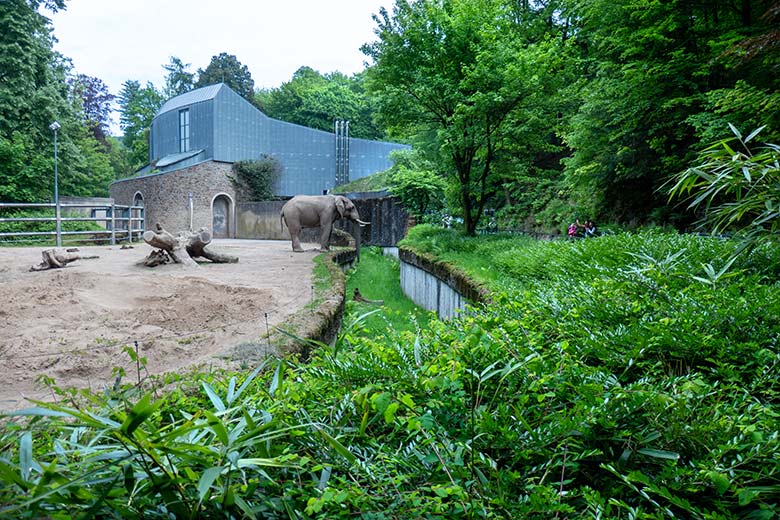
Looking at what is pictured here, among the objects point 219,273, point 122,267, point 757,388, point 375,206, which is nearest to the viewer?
point 757,388

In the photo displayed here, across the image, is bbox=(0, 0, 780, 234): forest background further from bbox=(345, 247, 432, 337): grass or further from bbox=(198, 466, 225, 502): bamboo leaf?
bbox=(198, 466, 225, 502): bamboo leaf

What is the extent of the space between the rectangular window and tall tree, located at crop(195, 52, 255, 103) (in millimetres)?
17052

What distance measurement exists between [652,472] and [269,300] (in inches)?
181

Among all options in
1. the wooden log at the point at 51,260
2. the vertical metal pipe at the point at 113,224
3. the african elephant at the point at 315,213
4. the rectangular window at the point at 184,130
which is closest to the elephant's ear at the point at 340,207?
the african elephant at the point at 315,213

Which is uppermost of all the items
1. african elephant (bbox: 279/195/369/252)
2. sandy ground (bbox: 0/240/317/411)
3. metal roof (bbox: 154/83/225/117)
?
metal roof (bbox: 154/83/225/117)

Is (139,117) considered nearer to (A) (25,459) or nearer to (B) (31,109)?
(B) (31,109)

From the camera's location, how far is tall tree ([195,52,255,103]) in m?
44.8

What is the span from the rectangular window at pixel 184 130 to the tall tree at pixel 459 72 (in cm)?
2263

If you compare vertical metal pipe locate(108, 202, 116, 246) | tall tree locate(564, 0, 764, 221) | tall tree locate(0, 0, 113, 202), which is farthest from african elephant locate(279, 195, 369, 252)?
tall tree locate(0, 0, 113, 202)

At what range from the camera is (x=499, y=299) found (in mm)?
2504

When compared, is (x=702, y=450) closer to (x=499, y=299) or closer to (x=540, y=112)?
(x=499, y=299)

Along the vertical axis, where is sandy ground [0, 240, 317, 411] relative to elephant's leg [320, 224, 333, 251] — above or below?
below

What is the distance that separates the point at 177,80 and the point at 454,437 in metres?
59.8

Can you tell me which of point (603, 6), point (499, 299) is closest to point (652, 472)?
point (499, 299)
